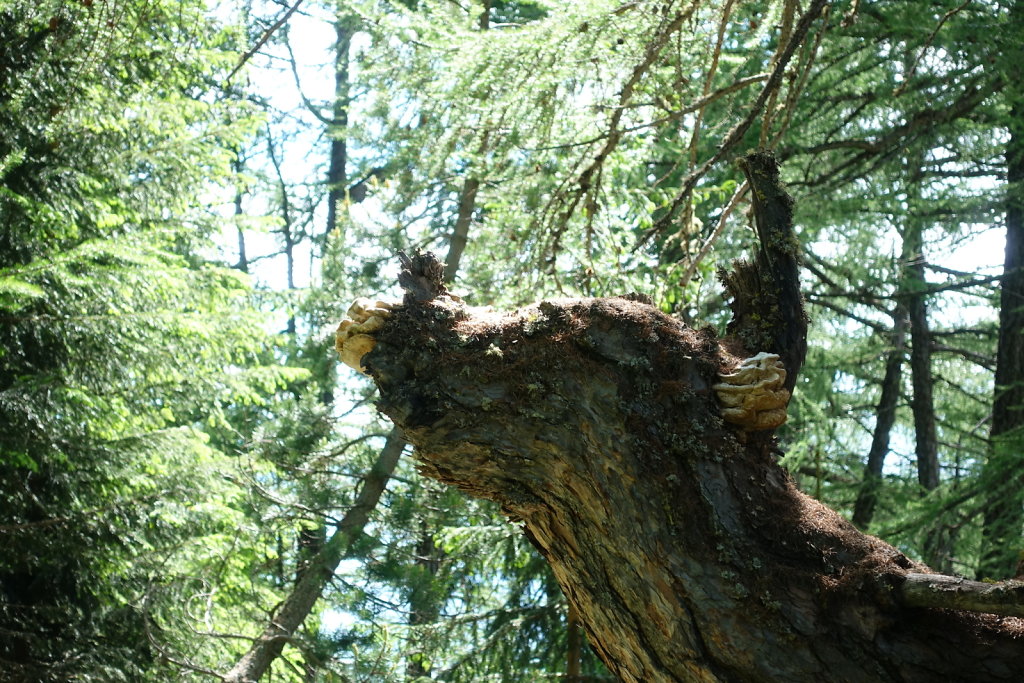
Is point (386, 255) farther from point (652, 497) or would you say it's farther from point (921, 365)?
point (652, 497)

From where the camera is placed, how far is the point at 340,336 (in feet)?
8.46

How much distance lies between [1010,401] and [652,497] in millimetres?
7456

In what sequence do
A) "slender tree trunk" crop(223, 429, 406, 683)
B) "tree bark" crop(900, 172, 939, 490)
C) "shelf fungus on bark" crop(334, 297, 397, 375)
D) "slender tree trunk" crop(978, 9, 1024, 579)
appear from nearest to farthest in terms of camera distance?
1. "shelf fungus on bark" crop(334, 297, 397, 375)
2. "slender tree trunk" crop(978, 9, 1024, 579)
3. "slender tree trunk" crop(223, 429, 406, 683)
4. "tree bark" crop(900, 172, 939, 490)

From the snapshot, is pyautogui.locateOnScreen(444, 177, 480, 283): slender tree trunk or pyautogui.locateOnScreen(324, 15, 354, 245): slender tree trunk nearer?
pyautogui.locateOnScreen(444, 177, 480, 283): slender tree trunk

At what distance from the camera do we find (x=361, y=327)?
2.56 metres

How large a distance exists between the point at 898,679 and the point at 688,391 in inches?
32.6

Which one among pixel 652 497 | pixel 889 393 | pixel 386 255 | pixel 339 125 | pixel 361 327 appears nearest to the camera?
pixel 652 497

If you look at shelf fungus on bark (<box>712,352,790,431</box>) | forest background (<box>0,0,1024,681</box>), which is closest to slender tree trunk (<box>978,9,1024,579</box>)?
forest background (<box>0,0,1024,681</box>)

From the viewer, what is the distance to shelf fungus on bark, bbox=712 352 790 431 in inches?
95.6

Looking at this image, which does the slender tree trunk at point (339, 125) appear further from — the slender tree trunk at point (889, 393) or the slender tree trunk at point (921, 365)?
the slender tree trunk at point (921, 365)

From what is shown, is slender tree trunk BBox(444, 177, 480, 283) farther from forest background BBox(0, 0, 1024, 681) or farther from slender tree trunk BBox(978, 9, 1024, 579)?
slender tree trunk BBox(978, 9, 1024, 579)

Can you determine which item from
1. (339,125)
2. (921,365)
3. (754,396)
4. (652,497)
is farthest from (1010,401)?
(339,125)

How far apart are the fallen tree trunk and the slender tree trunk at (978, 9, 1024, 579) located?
3.89m

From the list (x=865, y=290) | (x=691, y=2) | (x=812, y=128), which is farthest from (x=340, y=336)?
(x=865, y=290)
